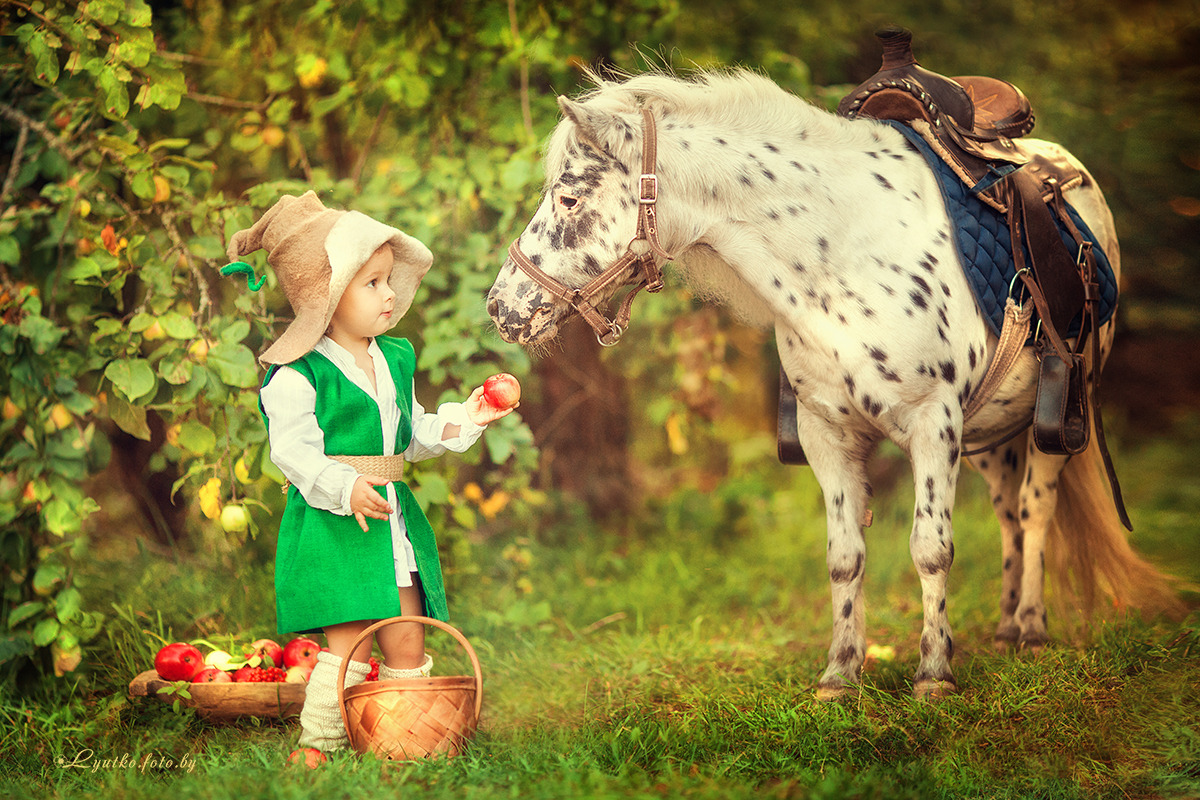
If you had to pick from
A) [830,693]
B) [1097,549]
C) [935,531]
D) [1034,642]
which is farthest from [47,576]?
[1097,549]

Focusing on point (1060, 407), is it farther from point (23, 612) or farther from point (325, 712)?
point (23, 612)

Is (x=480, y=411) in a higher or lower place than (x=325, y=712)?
higher

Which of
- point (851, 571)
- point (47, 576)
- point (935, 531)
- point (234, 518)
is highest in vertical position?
point (234, 518)

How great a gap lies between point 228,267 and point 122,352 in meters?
0.95

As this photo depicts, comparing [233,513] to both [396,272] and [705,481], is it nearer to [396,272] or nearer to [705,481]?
[396,272]

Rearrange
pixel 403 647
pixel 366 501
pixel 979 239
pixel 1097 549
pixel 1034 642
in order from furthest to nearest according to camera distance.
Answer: pixel 1097 549
pixel 1034 642
pixel 979 239
pixel 403 647
pixel 366 501

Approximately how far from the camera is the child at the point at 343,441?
282cm

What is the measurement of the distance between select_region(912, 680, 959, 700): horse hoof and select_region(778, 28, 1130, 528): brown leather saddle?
922mm

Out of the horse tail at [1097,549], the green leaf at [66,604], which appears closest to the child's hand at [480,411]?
the green leaf at [66,604]

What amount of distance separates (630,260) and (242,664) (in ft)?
7.26

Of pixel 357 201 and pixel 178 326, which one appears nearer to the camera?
pixel 178 326

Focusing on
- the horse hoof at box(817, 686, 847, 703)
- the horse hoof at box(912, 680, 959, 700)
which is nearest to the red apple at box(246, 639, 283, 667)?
the horse hoof at box(817, 686, 847, 703)

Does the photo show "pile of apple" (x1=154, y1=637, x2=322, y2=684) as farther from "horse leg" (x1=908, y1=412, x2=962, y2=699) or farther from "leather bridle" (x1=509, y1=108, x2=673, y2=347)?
"horse leg" (x1=908, y1=412, x2=962, y2=699)

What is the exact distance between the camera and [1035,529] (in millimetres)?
4008
